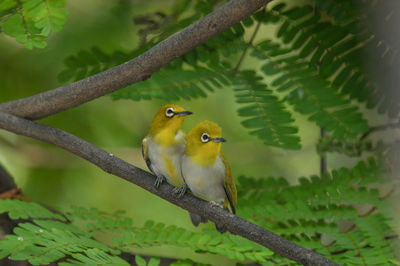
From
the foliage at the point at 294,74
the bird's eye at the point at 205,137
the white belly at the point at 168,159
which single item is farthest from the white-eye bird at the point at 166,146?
the foliage at the point at 294,74

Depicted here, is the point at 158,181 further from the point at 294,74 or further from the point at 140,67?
the point at 294,74

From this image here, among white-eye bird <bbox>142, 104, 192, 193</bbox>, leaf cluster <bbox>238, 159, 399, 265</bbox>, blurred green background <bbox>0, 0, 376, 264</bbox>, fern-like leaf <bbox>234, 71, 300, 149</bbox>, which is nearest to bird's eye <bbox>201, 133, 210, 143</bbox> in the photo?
white-eye bird <bbox>142, 104, 192, 193</bbox>

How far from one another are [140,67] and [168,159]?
0.30m

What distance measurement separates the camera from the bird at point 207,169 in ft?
3.71

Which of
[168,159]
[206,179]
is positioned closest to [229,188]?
[206,179]

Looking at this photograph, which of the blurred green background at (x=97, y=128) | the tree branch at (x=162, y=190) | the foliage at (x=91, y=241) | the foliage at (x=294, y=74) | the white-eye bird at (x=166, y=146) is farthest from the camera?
the blurred green background at (x=97, y=128)

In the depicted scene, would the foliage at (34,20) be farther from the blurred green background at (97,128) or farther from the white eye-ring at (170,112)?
the blurred green background at (97,128)

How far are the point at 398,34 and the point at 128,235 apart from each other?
94 cm

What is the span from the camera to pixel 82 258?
1016 millimetres

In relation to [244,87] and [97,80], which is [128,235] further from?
[244,87]

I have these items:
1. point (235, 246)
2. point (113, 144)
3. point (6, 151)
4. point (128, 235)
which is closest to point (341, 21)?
point (235, 246)

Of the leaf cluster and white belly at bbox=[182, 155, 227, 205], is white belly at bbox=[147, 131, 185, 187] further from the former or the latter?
the leaf cluster

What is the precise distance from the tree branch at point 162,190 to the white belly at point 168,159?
0.13 meters

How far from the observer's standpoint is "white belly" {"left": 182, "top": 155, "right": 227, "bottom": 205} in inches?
47.8
